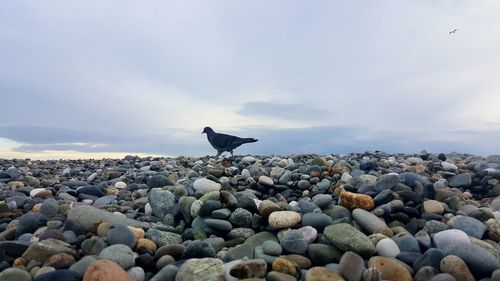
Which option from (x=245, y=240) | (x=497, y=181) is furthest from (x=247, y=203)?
(x=497, y=181)

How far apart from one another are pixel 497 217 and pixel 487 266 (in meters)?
1.39

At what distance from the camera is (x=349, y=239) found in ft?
11.4

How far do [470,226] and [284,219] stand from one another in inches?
65.9

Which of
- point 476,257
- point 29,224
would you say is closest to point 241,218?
point 476,257

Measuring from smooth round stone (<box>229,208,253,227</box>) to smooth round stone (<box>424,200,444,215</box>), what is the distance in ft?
6.05

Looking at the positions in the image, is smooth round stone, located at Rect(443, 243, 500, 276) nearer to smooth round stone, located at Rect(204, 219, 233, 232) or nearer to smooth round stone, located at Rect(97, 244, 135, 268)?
smooth round stone, located at Rect(204, 219, 233, 232)

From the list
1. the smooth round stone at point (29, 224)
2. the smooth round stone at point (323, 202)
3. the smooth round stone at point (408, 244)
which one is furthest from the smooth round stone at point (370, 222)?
the smooth round stone at point (29, 224)

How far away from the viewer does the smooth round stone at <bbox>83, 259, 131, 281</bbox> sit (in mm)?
2897

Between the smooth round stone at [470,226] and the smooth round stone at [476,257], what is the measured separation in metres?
0.59

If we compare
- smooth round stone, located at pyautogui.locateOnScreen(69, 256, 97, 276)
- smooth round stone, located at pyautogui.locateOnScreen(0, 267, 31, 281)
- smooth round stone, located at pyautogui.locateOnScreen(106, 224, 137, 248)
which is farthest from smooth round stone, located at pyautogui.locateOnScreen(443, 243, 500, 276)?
smooth round stone, located at pyautogui.locateOnScreen(0, 267, 31, 281)

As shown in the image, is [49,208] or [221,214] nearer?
[221,214]

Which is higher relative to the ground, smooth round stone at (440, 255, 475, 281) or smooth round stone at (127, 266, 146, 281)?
smooth round stone at (440, 255, 475, 281)

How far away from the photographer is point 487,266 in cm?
314

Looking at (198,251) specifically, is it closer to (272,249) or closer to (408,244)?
(272,249)
